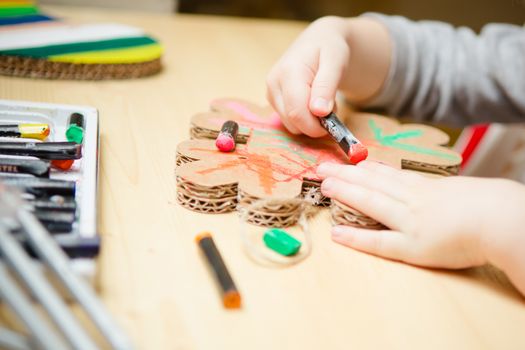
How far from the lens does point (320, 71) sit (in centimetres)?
58

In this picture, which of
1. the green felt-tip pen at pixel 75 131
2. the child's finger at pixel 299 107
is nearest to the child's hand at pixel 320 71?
the child's finger at pixel 299 107

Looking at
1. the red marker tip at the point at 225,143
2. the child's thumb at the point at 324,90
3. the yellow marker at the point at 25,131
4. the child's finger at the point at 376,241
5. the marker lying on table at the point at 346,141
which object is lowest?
the child's finger at the point at 376,241

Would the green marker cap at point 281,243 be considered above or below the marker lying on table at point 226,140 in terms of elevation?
below

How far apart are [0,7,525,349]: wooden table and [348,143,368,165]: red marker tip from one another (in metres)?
0.07

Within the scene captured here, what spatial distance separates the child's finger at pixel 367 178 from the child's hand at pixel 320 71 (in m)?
0.08

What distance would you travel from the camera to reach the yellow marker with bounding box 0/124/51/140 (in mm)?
500

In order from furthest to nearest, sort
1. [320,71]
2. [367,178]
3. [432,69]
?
[432,69] < [320,71] < [367,178]

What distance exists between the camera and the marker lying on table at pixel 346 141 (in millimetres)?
526

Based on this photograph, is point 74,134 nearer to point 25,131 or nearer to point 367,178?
point 25,131

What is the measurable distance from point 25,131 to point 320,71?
30 cm

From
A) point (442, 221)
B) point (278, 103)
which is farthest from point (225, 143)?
point (442, 221)

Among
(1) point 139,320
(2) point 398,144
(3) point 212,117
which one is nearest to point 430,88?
(2) point 398,144

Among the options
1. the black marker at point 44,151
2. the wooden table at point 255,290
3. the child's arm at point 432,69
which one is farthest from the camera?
the child's arm at point 432,69

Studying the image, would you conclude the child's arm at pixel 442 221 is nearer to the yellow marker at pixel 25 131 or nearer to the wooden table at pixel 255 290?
the wooden table at pixel 255 290
